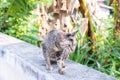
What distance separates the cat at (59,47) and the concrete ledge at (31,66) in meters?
0.08

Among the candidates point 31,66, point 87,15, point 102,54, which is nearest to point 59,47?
point 31,66

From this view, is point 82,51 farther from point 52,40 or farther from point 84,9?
point 52,40

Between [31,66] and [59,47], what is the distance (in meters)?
0.41

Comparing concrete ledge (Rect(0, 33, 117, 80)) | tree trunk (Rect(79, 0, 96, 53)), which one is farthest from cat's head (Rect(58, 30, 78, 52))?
tree trunk (Rect(79, 0, 96, 53))

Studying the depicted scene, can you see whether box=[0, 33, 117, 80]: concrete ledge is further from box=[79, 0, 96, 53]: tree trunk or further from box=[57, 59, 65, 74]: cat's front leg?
box=[79, 0, 96, 53]: tree trunk

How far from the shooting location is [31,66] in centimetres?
244

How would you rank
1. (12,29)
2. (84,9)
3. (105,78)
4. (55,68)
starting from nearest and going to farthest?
1. (105,78)
2. (55,68)
3. (84,9)
4. (12,29)

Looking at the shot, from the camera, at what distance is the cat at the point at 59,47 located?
2096mm

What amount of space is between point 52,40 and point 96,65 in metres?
1.29

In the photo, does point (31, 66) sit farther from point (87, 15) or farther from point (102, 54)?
point (87, 15)

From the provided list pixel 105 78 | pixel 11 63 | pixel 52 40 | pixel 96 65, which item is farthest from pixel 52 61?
pixel 96 65

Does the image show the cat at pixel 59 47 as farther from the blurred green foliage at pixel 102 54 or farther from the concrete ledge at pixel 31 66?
the blurred green foliage at pixel 102 54

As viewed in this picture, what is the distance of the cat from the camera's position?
82.5 inches

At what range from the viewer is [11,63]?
2.80 metres
